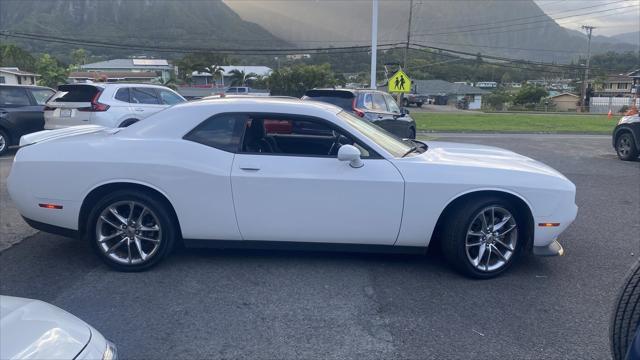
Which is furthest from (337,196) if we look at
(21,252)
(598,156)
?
(598,156)

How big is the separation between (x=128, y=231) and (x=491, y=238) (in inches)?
124

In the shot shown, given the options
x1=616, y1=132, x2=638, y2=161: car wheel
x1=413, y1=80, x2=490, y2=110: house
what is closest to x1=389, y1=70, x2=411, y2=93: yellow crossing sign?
x1=616, y1=132, x2=638, y2=161: car wheel

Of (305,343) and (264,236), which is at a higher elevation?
(264,236)

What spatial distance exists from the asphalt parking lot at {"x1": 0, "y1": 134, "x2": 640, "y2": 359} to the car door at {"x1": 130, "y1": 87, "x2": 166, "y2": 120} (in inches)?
250

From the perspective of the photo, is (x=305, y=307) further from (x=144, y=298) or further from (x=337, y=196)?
(x=144, y=298)

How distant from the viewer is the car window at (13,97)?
1162 centimetres

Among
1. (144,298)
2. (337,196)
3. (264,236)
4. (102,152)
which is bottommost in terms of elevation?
(144,298)

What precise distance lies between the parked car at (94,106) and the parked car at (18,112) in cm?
94

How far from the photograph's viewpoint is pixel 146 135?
4.64m

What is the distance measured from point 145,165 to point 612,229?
203 inches

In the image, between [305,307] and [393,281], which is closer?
[305,307]

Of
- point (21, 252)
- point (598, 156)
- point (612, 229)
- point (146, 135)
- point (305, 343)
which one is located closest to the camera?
point (305, 343)

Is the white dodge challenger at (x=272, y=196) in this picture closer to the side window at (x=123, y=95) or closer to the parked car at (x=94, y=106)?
the parked car at (x=94, y=106)

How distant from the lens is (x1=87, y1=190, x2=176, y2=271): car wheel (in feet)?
14.6
